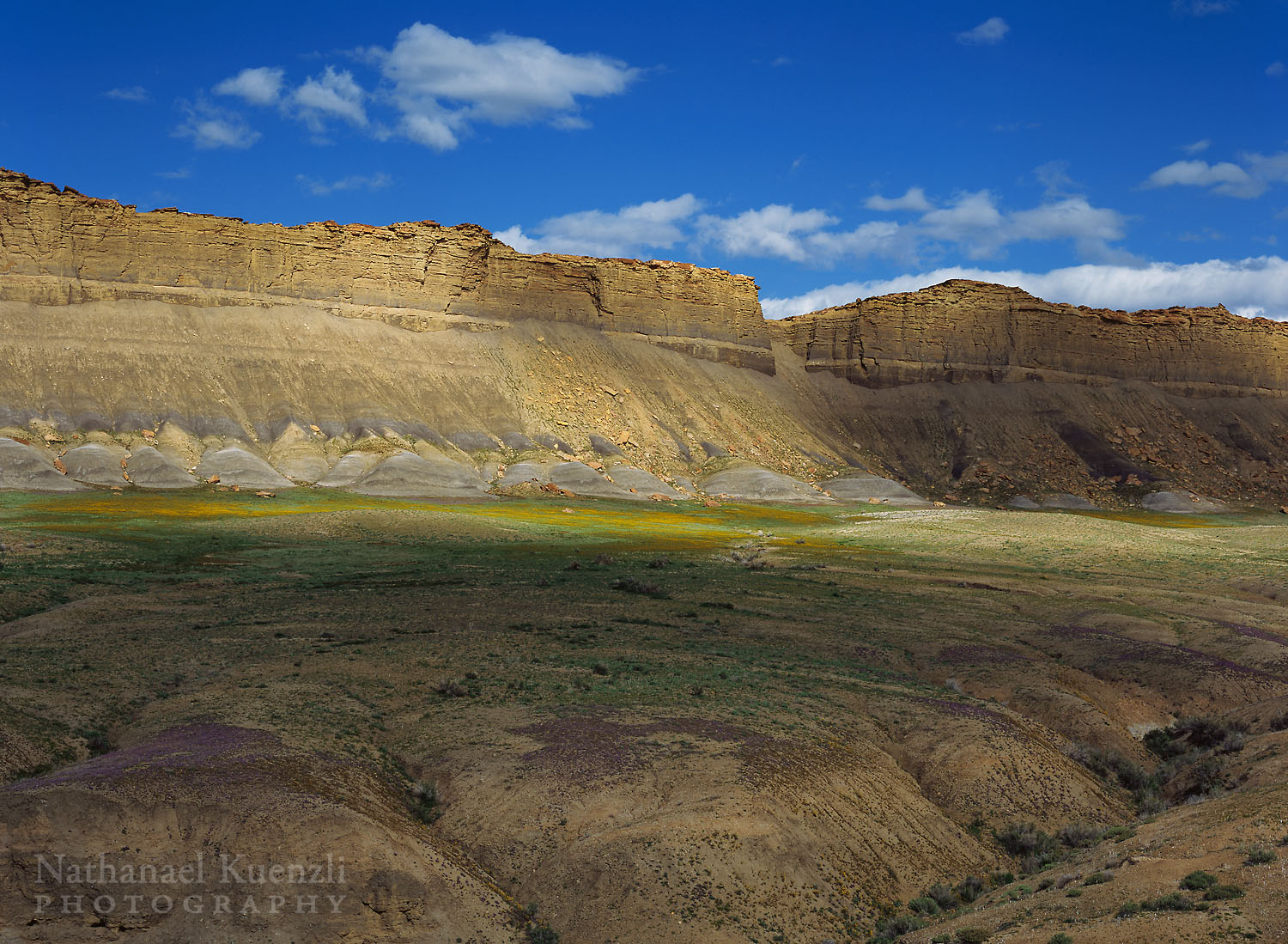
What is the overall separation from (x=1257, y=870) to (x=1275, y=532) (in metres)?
62.4

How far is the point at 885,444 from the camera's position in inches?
4274

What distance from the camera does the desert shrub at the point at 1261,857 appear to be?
36.3 feet

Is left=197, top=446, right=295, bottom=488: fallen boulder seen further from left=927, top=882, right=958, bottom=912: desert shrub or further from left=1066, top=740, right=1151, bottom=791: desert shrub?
left=927, top=882, right=958, bottom=912: desert shrub

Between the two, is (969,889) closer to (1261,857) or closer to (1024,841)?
(1024,841)

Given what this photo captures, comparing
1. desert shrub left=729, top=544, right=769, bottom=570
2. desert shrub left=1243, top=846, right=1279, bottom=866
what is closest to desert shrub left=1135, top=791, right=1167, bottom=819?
desert shrub left=1243, top=846, right=1279, bottom=866

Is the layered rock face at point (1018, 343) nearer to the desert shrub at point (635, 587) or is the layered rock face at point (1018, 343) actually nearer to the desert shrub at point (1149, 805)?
the desert shrub at point (635, 587)

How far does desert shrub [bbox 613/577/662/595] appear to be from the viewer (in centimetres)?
3409

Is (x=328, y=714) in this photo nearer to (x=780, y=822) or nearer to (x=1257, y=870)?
Answer: (x=780, y=822)

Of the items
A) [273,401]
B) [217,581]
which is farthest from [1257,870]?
[273,401]

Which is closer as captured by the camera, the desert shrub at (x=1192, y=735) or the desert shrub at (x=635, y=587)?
the desert shrub at (x=1192, y=735)

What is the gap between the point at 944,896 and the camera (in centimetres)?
1323

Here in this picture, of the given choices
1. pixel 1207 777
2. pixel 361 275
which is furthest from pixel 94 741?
pixel 361 275

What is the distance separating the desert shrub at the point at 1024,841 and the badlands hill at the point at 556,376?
61985 mm

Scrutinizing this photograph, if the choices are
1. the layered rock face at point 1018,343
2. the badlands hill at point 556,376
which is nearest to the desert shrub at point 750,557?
the badlands hill at point 556,376
